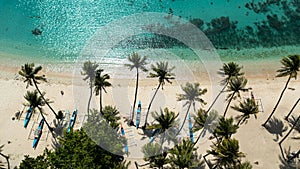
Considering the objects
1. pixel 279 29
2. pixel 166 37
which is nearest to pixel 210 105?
pixel 166 37

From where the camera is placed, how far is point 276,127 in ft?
156

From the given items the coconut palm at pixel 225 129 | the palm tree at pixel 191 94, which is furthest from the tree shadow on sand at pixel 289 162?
the palm tree at pixel 191 94

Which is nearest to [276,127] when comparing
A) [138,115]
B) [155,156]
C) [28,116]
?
[155,156]

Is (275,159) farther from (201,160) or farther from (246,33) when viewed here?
(246,33)

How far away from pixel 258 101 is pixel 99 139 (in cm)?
2483

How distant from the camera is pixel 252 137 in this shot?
46.7 metres

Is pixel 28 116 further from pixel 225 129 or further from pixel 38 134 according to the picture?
pixel 225 129

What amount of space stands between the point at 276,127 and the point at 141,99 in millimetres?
19119

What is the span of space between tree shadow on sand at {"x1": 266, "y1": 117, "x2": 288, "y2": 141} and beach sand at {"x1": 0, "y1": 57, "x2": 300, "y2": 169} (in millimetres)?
596

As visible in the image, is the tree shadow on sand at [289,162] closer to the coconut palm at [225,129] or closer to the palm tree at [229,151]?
the palm tree at [229,151]

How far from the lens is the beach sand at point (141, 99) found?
149 feet

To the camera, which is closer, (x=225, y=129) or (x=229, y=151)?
(x=229, y=151)

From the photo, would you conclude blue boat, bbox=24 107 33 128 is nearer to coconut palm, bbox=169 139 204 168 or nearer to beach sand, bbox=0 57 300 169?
beach sand, bbox=0 57 300 169

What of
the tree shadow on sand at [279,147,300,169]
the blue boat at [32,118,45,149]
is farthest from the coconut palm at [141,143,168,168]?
the tree shadow on sand at [279,147,300,169]
